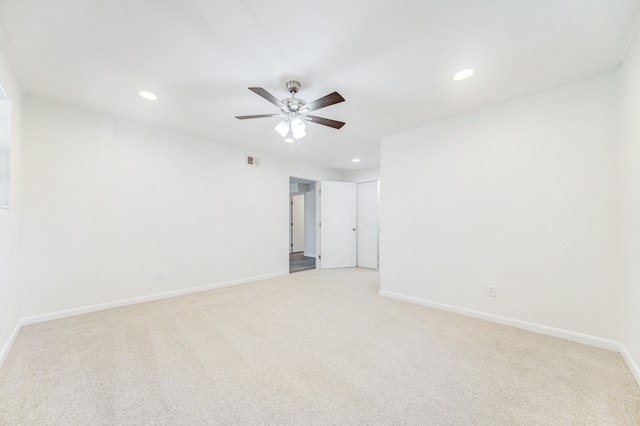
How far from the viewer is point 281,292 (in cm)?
400

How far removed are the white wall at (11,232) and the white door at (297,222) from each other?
21.1 feet

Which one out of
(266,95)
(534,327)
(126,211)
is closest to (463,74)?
(266,95)

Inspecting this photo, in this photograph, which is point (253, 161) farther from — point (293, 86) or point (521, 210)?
point (521, 210)

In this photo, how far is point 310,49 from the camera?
1.96m

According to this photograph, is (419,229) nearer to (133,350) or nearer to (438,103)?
(438,103)

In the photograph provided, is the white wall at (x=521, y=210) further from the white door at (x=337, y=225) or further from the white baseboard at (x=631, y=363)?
the white door at (x=337, y=225)

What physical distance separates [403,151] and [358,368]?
2852mm

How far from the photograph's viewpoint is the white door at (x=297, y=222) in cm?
865

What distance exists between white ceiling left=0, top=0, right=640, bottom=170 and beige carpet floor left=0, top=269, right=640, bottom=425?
2411mm

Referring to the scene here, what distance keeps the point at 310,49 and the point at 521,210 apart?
2.61m

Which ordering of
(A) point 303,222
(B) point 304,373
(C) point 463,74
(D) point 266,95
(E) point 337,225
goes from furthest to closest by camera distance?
1. (A) point 303,222
2. (E) point 337,225
3. (C) point 463,74
4. (D) point 266,95
5. (B) point 304,373

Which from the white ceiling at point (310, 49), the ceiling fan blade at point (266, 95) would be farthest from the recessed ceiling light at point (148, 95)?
the ceiling fan blade at point (266, 95)

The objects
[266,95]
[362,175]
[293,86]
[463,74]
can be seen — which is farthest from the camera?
[362,175]

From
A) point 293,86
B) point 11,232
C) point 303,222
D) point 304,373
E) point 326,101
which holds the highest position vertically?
point 293,86
